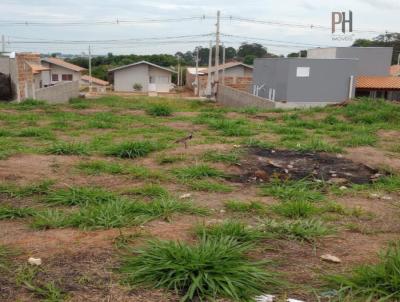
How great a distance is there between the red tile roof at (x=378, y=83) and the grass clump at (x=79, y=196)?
2764 cm

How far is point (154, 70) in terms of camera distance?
57719 mm

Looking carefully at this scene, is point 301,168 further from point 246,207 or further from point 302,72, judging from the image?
point 302,72

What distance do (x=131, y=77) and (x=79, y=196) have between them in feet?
177

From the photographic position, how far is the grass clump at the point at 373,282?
272 centimetres

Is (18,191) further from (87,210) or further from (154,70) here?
(154,70)

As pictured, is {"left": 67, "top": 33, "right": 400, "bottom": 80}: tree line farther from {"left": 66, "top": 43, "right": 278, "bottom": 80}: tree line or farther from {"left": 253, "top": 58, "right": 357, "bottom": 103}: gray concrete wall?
{"left": 253, "top": 58, "right": 357, "bottom": 103}: gray concrete wall

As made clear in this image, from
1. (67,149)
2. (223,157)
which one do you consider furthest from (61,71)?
(223,157)

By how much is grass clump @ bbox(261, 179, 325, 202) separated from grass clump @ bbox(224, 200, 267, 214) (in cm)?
46

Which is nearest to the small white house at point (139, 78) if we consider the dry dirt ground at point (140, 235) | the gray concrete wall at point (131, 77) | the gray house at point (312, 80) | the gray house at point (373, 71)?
the gray concrete wall at point (131, 77)

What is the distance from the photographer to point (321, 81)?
1078 inches

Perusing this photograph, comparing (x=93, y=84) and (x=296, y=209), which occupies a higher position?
(x=296, y=209)

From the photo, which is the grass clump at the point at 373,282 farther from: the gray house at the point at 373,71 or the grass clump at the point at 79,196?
the gray house at the point at 373,71

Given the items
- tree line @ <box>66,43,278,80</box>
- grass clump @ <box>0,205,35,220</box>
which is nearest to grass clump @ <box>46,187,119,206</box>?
grass clump @ <box>0,205,35,220</box>

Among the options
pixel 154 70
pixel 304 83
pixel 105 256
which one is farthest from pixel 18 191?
pixel 154 70
